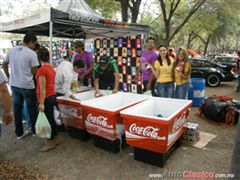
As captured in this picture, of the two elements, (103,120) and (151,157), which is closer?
(151,157)

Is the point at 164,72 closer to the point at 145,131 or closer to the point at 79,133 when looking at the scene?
the point at 145,131

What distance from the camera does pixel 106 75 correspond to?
13.3 ft

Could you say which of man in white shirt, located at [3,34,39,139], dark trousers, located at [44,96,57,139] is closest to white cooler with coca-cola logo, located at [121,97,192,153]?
dark trousers, located at [44,96,57,139]

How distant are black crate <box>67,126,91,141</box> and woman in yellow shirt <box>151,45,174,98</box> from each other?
169 centimetres

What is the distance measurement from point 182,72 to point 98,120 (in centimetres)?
220

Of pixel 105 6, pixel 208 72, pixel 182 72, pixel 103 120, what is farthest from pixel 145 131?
pixel 105 6

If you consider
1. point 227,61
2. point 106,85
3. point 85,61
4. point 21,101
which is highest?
point 227,61

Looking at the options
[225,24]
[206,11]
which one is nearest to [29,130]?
[206,11]

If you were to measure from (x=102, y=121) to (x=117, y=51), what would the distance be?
12.8 feet

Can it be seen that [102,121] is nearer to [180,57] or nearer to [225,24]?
[180,57]

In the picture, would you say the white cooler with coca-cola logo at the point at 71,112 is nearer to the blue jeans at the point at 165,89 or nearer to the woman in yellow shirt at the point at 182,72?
the blue jeans at the point at 165,89

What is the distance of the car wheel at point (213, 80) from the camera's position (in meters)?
9.22

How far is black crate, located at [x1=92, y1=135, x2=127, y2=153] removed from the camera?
3232 millimetres

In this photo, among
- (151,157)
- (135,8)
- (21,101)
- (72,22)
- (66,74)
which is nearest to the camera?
(151,157)
